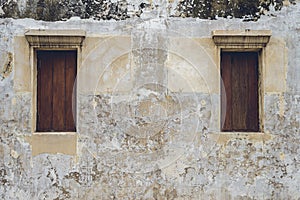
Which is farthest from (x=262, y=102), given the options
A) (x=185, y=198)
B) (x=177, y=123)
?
(x=185, y=198)

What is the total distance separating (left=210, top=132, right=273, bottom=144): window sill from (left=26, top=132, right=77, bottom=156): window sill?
2142 millimetres

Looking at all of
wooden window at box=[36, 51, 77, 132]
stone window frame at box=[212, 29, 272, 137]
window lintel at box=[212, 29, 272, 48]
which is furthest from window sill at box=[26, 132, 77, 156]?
window lintel at box=[212, 29, 272, 48]

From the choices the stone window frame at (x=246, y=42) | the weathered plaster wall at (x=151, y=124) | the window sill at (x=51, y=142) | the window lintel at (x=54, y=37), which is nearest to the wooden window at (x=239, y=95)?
the stone window frame at (x=246, y=42)

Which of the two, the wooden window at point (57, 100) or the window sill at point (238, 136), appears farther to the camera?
the wooden window at point (57, 100)

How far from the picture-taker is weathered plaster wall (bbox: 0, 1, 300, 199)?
789 centimetres

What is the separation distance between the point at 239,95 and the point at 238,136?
66 centimetres

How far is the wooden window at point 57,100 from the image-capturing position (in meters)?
8.07

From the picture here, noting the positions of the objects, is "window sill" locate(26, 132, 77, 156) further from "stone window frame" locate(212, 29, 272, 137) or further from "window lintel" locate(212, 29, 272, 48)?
"window lintel" locate(212, 29, 272, 48)

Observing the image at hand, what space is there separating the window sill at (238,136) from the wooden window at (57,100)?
219 cm

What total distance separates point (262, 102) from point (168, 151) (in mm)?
1625

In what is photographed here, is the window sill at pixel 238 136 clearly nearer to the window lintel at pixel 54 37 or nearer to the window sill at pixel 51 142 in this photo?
the window sill at pixel 51 142

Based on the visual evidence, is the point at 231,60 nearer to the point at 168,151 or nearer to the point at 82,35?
the point at 168,151

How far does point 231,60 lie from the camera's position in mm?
8227

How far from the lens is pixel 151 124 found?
7.95 m
